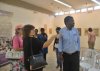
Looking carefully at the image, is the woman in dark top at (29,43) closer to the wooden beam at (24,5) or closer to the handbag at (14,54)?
the handbag at (14,54)

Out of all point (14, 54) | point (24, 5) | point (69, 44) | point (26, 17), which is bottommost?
point (14, 54)

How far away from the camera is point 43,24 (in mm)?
15859

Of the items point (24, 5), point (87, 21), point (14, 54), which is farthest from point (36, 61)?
point (87, 21)

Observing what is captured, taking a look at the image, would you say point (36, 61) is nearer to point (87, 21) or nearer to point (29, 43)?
point (29, 43)

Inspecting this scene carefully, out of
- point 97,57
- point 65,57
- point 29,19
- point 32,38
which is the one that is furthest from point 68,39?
point 29,19

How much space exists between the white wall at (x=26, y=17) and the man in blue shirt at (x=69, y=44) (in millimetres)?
7473

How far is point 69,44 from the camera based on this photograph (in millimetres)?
3410

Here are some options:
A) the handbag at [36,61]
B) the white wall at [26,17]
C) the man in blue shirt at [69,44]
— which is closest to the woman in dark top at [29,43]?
the handbag at [36,61]

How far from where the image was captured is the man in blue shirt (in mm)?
3404

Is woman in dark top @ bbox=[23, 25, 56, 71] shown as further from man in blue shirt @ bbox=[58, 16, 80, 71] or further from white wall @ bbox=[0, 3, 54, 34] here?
white wall @ bbox=[0, 3, 54, 34]

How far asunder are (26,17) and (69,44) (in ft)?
32.5

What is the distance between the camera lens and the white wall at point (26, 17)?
36.3 ft

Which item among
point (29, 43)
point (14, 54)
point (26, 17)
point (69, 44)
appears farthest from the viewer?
point (26, 17)

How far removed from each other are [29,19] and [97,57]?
31.7 ft
